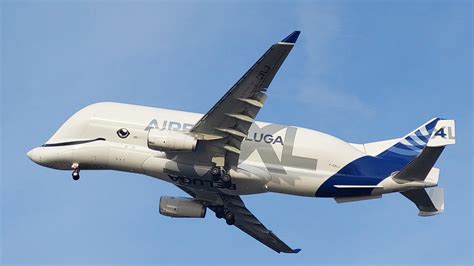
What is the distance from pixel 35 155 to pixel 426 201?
85.8 ft

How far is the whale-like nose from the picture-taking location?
227ft

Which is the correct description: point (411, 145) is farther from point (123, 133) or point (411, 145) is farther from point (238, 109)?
point (123, 133)

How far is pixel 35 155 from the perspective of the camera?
69.2m

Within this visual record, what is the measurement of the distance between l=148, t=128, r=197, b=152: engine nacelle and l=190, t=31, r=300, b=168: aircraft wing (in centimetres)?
74

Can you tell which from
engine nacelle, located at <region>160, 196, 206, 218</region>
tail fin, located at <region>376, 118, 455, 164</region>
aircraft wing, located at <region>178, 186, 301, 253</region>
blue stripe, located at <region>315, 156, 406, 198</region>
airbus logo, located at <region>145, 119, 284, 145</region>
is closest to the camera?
blue stripe, located at <region>315, 156, 406, 198</region>

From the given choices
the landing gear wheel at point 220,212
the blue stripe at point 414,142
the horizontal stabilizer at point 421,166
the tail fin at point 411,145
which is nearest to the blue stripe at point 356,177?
the tail fin at point 411,145

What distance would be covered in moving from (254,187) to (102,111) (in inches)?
459

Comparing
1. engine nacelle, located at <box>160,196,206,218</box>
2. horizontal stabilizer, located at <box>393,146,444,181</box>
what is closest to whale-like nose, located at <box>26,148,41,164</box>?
engine nacelle, located at <box>160,196,206,218</box>

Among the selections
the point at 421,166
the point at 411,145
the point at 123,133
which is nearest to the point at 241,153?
the point at 123,133

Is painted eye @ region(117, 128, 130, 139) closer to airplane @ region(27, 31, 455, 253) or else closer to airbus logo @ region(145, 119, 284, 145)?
airplane @ region(27, 31, 455, 253)

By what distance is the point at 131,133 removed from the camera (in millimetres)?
66438

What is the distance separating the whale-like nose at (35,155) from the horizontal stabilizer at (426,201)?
24392mm

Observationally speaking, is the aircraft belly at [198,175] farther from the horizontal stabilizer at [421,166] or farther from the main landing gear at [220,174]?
the horizontal stabilizer at [421,166]

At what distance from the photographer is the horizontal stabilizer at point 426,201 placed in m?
65.5
